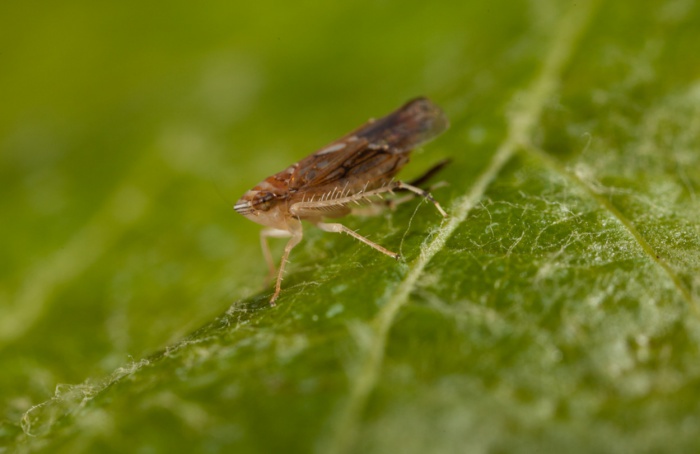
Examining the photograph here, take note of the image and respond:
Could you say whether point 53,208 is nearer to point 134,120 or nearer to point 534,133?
point 134,120

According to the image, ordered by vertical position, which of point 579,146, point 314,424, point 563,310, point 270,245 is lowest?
point 563,310

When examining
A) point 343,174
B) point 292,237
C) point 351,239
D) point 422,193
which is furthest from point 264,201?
point 422,193

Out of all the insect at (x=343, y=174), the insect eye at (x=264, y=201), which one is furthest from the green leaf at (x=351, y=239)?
the insect eye at (x=264, y=201)

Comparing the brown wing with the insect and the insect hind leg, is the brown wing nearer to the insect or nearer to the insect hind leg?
the insect

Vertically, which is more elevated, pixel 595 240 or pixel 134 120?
pixel 134 120

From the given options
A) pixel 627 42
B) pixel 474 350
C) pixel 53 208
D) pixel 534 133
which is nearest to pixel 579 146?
pixel 534 133

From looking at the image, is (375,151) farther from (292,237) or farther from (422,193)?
(292,237)
